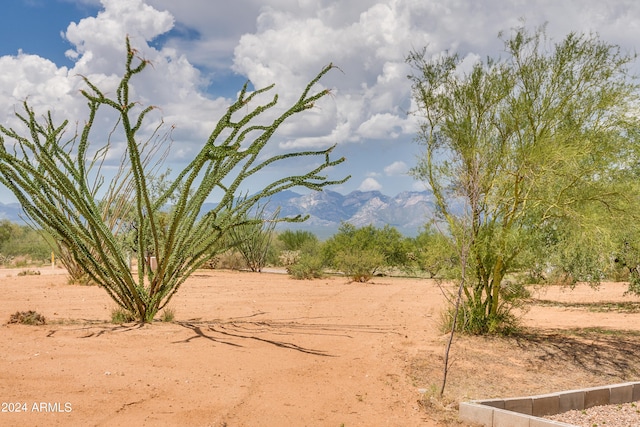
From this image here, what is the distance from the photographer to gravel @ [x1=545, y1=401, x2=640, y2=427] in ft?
21.2

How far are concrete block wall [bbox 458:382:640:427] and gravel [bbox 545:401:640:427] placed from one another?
0.09 m

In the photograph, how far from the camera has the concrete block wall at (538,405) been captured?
5.86 m

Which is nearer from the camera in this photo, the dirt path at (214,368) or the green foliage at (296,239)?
the dirt path at (214,368)

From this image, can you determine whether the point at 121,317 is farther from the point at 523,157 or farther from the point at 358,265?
the point at 358,265

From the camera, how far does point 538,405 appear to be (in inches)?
257

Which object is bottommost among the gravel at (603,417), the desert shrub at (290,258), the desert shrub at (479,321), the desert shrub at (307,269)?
the gravel at (603,417)

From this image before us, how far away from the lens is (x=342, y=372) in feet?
25.0

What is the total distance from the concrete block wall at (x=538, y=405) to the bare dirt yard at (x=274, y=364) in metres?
0.41

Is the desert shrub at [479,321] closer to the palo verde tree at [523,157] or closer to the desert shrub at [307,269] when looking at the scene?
the palo verde tree at [523,157]

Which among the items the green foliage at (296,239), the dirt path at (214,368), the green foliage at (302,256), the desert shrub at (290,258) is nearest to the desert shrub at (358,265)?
the green foliage at (302,256)

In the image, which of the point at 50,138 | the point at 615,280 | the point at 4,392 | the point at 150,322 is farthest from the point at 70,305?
the point at 615,280

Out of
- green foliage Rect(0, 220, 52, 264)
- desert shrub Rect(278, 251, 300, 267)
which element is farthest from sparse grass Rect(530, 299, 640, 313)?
green foliage Rect(0, 220, 52, 264)

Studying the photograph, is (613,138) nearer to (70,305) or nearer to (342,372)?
(342,372)

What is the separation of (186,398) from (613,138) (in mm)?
8458
